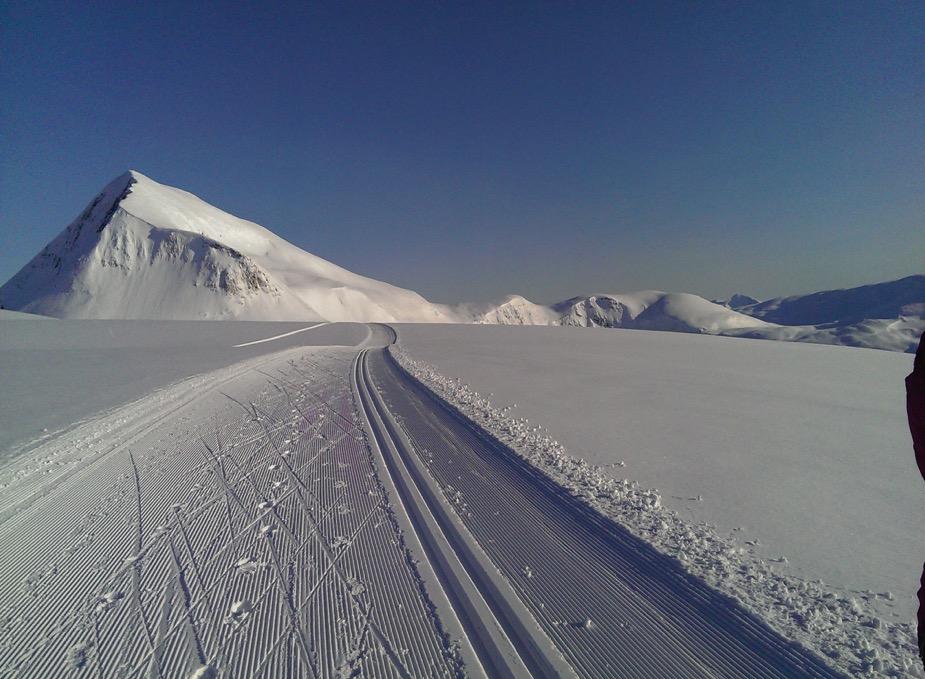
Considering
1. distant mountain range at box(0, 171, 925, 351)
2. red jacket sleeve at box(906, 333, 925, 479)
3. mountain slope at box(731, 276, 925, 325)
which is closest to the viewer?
red jacket sleeve at box(906, 333, 925, 479)

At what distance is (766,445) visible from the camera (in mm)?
7316

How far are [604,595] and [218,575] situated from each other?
131 inches

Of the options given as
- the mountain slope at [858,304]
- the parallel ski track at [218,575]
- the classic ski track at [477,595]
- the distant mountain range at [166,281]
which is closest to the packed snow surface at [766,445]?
the classic ski track at [477,595]

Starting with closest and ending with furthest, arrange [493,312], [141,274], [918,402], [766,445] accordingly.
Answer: [918,402] < [766,445] < [141,274] < [493,312]

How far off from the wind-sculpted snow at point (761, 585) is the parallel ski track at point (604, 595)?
0.16 meters

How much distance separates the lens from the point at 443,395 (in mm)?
11031

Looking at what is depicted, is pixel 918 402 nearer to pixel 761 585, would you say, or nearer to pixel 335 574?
pixel 761 585

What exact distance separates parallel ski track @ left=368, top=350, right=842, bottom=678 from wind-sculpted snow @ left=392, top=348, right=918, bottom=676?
0.16 metres

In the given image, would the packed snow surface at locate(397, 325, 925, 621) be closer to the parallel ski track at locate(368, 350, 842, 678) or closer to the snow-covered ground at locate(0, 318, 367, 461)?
the parallel ski track at locate(368, 350, 842, 678)

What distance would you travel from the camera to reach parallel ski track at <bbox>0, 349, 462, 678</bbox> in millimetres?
2924

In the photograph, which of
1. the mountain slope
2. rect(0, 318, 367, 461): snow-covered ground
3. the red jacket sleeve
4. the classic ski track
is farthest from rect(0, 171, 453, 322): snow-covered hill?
the mountain slope

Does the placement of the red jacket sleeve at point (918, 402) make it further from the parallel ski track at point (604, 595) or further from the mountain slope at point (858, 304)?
the mountain slope at point (858, 304)

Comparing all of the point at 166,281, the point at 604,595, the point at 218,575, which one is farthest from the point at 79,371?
the point at 166,281

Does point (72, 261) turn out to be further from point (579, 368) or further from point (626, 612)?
point (626, 612)
